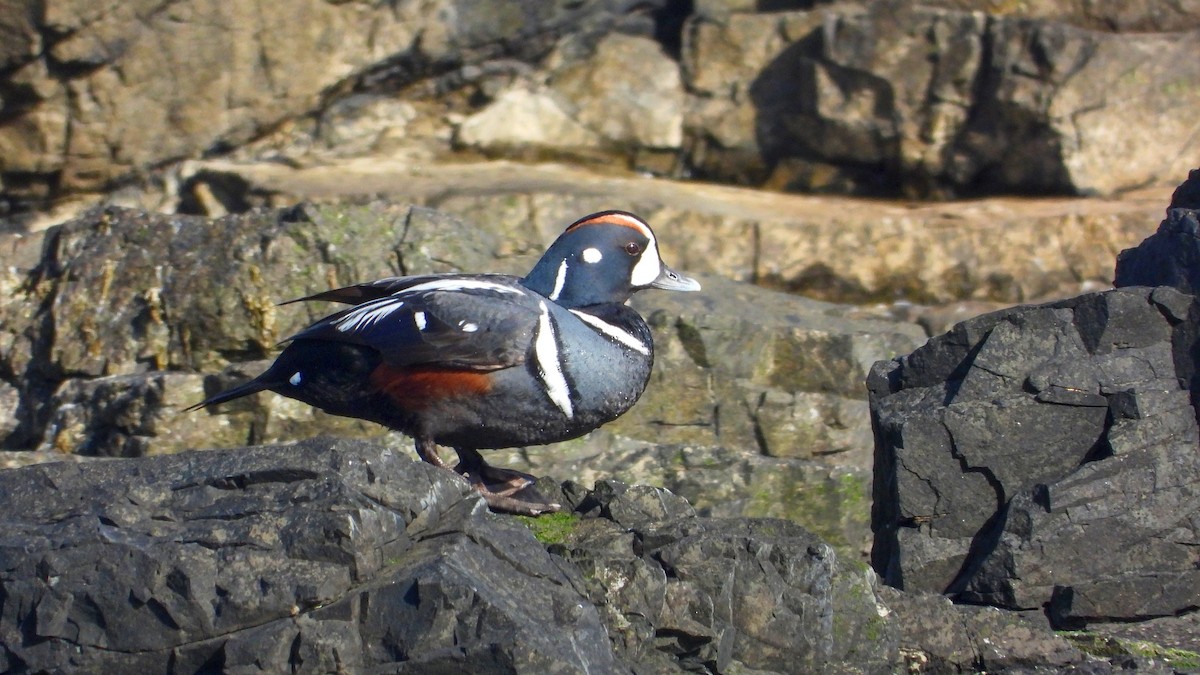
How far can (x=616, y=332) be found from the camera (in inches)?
171

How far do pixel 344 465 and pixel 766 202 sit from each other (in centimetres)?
638

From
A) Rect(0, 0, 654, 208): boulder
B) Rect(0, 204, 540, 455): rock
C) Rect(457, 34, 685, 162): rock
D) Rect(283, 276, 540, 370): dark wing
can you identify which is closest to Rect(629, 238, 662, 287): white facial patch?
Rect(283, 276, 540, 370): dark wing

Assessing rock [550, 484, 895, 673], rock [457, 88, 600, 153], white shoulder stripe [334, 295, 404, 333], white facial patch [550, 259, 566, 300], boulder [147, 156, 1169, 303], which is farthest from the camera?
rock [457, 88, 600, 153]

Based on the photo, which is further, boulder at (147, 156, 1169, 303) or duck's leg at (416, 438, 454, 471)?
boulder at (147, 156, 1169, 303)

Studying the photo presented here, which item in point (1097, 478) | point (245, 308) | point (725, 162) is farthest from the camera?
point (725, 162)

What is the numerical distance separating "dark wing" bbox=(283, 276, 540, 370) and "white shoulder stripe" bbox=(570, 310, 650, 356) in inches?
6.3

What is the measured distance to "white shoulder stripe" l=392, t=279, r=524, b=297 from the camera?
4.35 metres

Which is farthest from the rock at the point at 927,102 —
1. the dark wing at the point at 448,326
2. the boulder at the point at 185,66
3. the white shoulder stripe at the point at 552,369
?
the white shoulder stripe at the point at 552,369

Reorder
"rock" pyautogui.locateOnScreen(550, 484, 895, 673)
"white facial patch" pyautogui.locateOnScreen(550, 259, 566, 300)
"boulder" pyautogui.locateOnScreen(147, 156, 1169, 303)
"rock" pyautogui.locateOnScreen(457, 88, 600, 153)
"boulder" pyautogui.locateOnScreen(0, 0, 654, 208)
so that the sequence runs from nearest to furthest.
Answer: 1. "rock" pyautogui.locateOnScreen(550, 484, 895, 673)
2. "white facial patch" pyautogui.locateOnScreen(550, 259, 566, 300)
3. "boulder" pyautogui.locateOnScreen(0, 0, 654, 208)
4. "boulder" pyautogui.locateOnScreen(147, 156, 1169, 303)
5. "rock" pyautogui.locateOnScreen(457, 88, 600, 153)

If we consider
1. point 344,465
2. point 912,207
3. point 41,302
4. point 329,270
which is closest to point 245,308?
point 329,270

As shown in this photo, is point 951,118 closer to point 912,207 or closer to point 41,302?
point 912,207

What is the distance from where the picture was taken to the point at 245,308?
6.22 m

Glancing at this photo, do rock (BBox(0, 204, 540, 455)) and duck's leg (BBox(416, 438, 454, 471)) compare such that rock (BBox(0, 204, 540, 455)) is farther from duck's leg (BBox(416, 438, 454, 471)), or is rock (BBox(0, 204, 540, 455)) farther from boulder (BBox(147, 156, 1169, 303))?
boulder (BBox(147, 156, 1169, 303))

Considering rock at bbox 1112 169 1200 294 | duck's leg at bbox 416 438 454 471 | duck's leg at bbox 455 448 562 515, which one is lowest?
duck's leg at bbox 455 448 562 515
